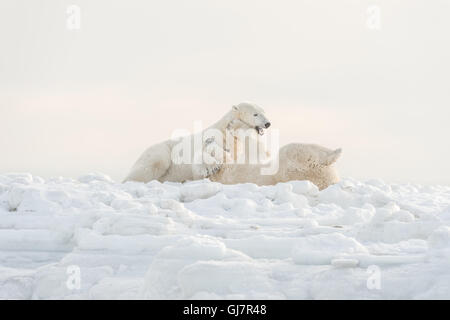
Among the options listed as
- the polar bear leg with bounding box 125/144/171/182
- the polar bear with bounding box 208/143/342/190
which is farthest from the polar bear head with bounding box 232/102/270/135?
the polar bear leg with bounding box 125/144/171/182

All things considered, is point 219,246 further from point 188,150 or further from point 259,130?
point 188,150

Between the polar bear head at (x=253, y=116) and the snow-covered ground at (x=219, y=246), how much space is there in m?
3.61

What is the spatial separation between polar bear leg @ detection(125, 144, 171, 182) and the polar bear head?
178 cm

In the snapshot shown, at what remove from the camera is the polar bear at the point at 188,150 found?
1134 cm

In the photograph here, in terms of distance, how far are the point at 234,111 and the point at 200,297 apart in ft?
25.3

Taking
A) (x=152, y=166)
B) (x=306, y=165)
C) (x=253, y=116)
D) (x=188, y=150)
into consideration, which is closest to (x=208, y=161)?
(x=188, y=150)

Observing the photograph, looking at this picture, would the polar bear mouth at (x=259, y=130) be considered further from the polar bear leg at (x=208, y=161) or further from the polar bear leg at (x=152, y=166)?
the polar bear leg at (x=152, y=166)

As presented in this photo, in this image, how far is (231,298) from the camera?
410 cm

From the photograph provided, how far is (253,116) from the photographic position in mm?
11352

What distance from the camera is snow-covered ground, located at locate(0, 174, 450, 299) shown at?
424 cm

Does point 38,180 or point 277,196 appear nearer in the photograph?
point 277,196

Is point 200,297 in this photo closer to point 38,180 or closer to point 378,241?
point 378,241

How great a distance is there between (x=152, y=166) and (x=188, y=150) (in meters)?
0.80
